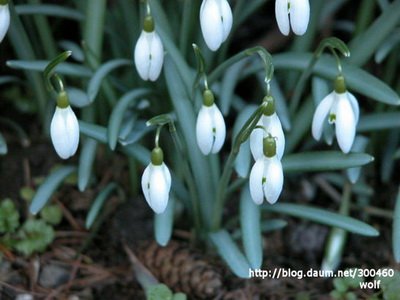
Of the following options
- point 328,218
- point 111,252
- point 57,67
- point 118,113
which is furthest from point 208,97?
point 111,252

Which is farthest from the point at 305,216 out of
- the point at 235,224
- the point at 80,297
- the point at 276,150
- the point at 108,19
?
the point at 108,19

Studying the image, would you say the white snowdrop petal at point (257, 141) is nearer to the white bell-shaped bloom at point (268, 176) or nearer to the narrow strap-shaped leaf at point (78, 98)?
the white bell-shaped bloom at point (268, 176)

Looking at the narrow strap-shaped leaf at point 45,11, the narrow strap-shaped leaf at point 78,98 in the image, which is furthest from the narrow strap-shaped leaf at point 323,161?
the narrow strap-shaped leaf at point 45,11

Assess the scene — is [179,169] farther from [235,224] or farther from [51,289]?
[51,289]

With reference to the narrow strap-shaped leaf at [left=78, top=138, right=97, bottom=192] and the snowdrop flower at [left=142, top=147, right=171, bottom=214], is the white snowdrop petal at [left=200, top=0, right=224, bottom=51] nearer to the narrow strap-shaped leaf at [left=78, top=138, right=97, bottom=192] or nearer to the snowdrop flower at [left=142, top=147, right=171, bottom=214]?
the snowdrop flower at [left=142, top=147, right=171, bottom=214]

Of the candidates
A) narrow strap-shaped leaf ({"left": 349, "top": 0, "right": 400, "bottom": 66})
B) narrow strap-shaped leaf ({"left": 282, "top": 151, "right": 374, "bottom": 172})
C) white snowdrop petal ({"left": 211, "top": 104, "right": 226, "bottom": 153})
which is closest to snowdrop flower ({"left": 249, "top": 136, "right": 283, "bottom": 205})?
white snowdrop petal ({"left": 211, "top": 104, "right": 226, "bottom": 153})

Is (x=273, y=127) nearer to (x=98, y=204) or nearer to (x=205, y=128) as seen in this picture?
(x=205, y=128)
